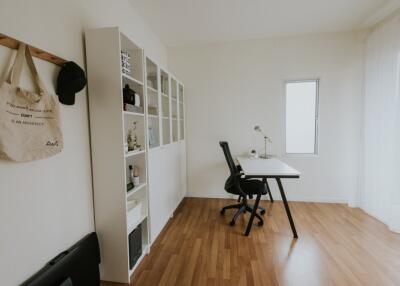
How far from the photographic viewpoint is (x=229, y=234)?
2.39 metres

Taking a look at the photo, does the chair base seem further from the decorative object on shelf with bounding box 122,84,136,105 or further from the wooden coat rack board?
the wooden coat rack board

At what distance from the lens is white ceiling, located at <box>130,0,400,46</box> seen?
2.40m

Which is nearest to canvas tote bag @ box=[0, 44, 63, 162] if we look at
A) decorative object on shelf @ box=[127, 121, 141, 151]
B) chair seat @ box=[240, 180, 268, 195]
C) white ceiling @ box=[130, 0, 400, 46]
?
decorative object on shelf @ box=[127, 121, 141, 151]

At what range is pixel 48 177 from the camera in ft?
4.18

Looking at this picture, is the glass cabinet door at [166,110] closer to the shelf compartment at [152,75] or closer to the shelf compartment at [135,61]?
the shelf compartment at [152,75]

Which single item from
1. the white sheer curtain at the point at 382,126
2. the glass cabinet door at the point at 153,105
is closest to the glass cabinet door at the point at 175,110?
the glass cabinet door at the point at 153,105

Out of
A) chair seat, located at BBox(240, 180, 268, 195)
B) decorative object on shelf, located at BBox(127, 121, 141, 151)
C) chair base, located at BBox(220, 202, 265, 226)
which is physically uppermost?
decorative object on shelf, located at BBox(127, 121, 141, 151)

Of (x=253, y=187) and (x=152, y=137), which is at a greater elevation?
(x=152, y=137)

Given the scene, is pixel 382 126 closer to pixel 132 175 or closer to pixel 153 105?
pixel 153 105

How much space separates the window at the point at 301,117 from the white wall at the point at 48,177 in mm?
2957

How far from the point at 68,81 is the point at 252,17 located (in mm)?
2417

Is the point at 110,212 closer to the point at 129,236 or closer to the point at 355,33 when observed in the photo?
the point at 129,236

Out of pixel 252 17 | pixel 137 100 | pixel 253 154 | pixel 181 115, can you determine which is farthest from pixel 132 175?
pixel 252 17

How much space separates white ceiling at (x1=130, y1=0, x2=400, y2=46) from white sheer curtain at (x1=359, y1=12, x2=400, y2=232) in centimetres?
37
